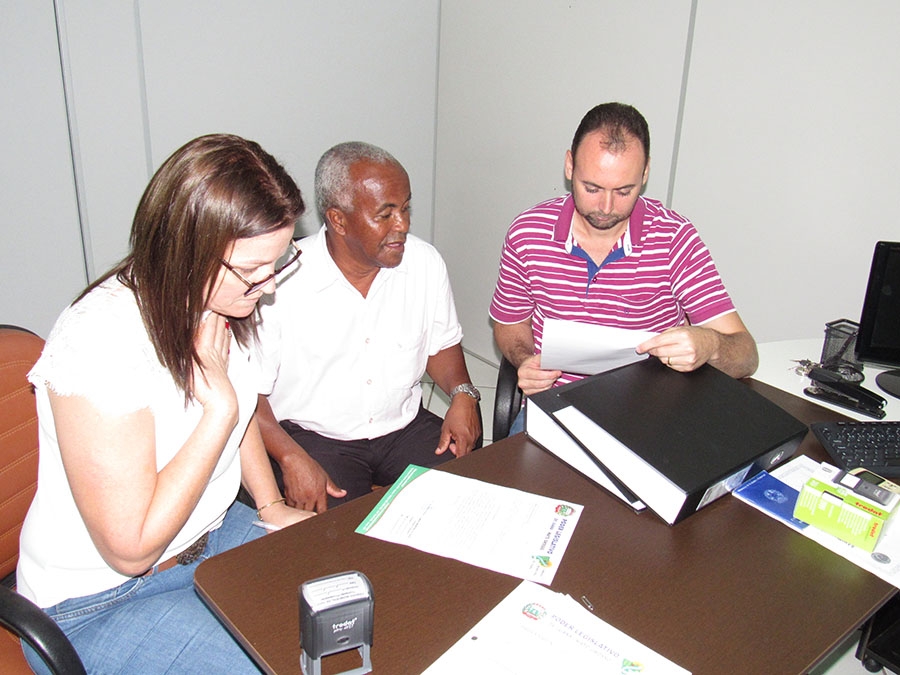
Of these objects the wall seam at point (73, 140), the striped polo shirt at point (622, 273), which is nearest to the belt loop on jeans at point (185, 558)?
the striped polo shirt at point (622, 273)

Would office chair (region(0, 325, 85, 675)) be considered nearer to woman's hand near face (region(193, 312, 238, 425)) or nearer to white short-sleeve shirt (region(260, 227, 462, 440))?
woman's hand near face (region(193, 312, 238, 425))

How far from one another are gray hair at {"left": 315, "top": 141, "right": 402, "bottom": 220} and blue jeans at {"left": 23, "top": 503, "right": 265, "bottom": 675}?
1117 millimetres

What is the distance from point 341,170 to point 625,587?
1.37 metres

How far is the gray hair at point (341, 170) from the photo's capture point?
1.95m

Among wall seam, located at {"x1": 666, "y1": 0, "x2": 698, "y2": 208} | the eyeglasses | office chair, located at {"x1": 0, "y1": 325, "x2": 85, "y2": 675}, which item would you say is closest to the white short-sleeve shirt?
the eyeglasses

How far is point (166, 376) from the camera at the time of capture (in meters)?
1.18

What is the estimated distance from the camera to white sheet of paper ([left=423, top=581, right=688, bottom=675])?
89cm

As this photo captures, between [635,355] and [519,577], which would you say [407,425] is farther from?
[519,577]

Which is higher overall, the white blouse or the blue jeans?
the white blouse

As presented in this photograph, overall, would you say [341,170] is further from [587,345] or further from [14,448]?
[14,448]

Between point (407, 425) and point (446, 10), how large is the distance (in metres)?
2.13

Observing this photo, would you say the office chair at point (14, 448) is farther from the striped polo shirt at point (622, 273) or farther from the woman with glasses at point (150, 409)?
the striped polo shirt at point (622, 273)

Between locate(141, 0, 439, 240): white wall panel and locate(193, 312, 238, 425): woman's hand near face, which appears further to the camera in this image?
locate(141, 0, 439, 240): white wall panel

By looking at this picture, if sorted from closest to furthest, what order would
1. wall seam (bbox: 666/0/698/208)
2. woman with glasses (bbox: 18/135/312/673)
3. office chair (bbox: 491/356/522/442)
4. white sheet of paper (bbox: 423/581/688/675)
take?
white sheet of paper (bbox: 423/581/688/675) → woman with glasses (bbox: 18/135/312/673) → office chair (bbox: 491/356/522/442) → wall seam (bbox: 666/0/698/208)
